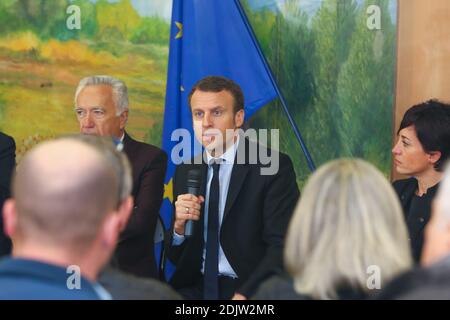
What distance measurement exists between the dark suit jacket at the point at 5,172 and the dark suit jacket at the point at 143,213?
56cm

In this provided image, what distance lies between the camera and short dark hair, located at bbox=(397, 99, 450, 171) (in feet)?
12.7

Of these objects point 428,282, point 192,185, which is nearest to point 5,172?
point 192,185

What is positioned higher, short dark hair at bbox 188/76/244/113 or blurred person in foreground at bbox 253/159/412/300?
short dark hair at bbox 188/76/244/113

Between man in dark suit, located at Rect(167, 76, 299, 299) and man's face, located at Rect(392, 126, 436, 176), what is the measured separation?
0.62m

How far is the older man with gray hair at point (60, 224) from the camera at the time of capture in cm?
168

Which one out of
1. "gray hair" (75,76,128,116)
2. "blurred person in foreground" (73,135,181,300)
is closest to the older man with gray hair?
"blurred person in foreground" (73,135,181,300)

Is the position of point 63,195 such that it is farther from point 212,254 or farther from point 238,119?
point 238,119

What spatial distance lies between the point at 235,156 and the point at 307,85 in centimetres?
154

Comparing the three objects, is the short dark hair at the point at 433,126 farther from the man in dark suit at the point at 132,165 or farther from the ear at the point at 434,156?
the man in dark suit at the point at 132,165

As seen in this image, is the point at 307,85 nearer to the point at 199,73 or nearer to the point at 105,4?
the point at 199,73

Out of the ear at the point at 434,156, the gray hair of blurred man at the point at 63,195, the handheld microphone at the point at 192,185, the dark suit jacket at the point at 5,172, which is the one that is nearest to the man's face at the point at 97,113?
the dark suit jacket at the point at 5,172


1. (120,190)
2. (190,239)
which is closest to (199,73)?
(190,239)

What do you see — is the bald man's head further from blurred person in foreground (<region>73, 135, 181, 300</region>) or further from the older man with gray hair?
blurred person in foreground (<region>73, 135, 181, 300</region>)

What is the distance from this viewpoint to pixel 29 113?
484 centimetres
